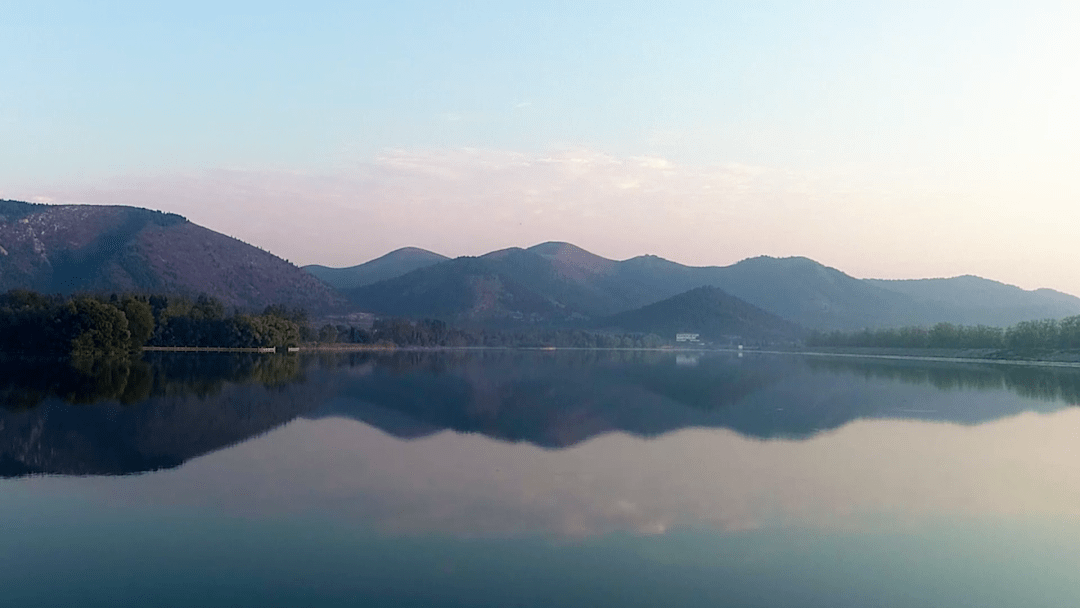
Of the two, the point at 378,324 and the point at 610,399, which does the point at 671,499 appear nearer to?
the point at 610,399

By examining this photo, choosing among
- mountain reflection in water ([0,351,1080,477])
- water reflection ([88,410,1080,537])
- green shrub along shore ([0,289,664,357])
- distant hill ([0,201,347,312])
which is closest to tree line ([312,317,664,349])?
green shrub along shore ([0,289,664,357])

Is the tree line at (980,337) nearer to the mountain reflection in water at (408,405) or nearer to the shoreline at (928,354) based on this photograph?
the shoreline at (928,354)

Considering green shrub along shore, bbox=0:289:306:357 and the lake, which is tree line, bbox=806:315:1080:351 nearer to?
the lake

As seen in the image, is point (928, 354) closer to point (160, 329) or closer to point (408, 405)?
point (160, 329)

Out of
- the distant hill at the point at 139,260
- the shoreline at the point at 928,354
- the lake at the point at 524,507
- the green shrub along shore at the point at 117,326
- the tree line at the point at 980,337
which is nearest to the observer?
the lake at the point at 524,507

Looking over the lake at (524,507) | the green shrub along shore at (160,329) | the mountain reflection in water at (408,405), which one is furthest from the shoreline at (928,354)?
the lake at (524,507)

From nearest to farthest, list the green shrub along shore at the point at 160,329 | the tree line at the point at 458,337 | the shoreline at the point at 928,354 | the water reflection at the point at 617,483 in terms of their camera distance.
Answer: the water reflection at the point at 617,483 < the green shrub along shore at the point at 160,329 < the shoreline at the point at 928,354 < the tree line at the point at 458,337
